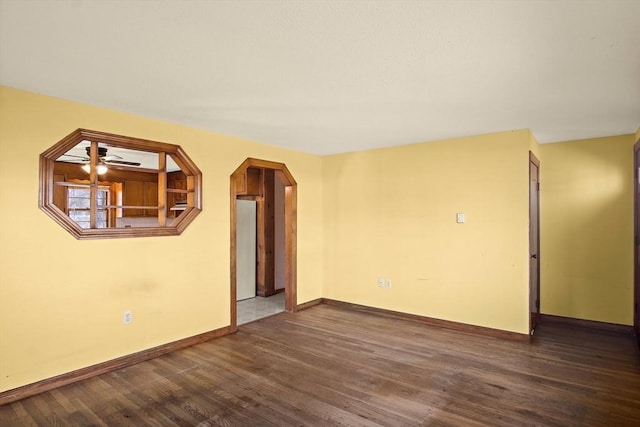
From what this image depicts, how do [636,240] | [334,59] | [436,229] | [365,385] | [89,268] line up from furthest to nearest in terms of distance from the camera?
[436,229] → [636,240] → [89,268] → [365,385] → [334,59]

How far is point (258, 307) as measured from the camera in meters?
5.39

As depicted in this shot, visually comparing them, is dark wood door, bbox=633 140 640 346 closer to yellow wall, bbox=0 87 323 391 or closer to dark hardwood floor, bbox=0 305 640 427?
dark hardwood floor, bbox=0 305 640 427

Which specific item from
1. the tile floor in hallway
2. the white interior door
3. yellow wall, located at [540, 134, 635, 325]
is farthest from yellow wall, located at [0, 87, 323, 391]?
yellow wall, located at [540, 134, 635, 325]

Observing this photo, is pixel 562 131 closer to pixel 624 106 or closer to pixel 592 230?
pixel 624 106

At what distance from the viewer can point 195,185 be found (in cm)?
387

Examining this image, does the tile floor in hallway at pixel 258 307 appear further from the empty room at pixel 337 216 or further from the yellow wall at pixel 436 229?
the yellow wall at pixel 436 229

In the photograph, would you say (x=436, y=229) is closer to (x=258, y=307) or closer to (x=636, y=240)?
(x=636, y=240)

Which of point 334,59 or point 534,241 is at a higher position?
Answer: point 334,59

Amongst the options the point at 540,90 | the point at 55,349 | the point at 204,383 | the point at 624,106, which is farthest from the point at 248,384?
the point at 624,106

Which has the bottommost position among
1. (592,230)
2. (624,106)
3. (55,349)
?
(55,349)

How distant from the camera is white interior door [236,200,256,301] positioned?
592 centimetres

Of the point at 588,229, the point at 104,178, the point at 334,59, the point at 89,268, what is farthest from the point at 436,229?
the point at 104,178

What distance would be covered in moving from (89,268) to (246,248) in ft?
10.1

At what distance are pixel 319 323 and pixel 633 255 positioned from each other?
3.72 meters
